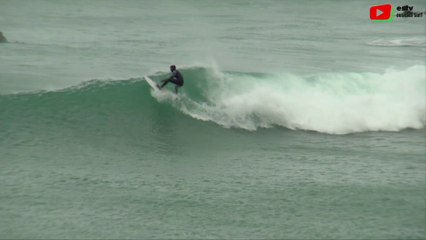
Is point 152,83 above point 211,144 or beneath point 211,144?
above

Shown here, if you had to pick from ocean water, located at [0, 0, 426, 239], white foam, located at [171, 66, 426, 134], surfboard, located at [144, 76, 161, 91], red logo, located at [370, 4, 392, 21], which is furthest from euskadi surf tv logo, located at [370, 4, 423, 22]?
surfboard, located at [144, 76, 161, 91]

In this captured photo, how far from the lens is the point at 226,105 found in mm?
21516

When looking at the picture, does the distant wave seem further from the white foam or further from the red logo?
the red logo

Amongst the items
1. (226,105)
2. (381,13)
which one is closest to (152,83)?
(226,105)

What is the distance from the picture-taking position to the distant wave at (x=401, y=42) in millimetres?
39844

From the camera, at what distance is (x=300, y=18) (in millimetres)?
58344

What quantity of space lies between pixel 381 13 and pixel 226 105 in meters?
52.0

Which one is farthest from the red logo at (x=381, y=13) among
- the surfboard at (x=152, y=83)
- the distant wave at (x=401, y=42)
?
the surfboard at (x=152, y=83)

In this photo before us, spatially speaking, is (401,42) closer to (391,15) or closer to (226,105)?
(226,105)

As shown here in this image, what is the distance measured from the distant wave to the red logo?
18288mm

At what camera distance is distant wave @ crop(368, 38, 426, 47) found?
39.8 m

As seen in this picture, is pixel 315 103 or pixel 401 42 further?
pixel 401 42

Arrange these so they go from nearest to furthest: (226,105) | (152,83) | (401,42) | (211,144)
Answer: (211,144) < (226,105) < (152,83) < (401,42)

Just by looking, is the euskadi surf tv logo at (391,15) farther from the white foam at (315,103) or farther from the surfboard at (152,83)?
the surfboard at (152,83)
